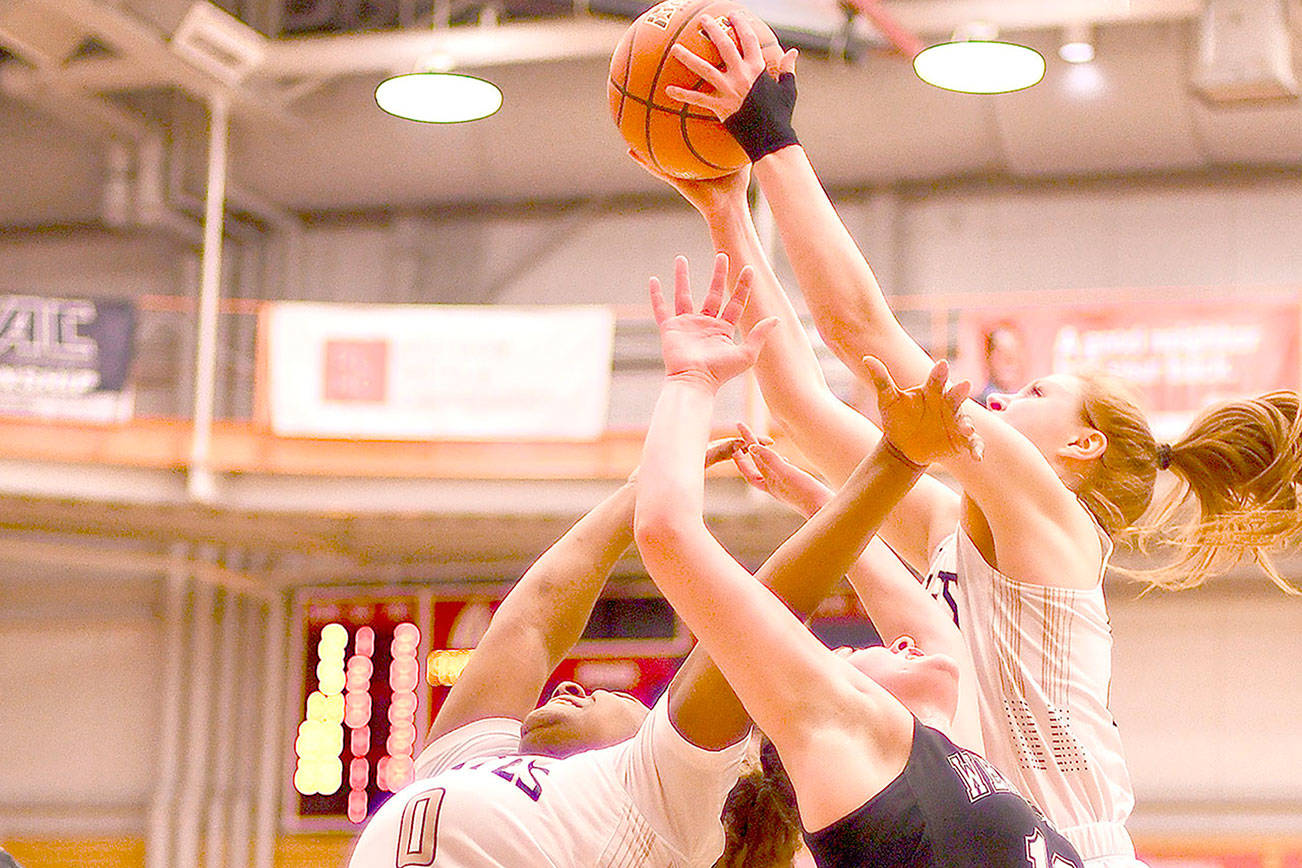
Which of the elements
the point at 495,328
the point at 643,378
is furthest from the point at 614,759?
the point at 643,378

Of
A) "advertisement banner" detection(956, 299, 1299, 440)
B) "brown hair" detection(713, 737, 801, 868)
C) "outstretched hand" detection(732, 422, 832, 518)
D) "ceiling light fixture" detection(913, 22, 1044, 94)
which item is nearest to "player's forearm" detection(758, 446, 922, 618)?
"brown hair" detection(713, 737, 801, 868)

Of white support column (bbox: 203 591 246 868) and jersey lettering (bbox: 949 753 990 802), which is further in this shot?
white support column (bbox: 203 591 246 868)

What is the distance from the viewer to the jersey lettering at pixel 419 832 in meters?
2.08

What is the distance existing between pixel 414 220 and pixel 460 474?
4230 millimetres

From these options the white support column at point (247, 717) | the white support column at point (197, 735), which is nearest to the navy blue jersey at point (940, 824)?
the white support column at point (247, 717)

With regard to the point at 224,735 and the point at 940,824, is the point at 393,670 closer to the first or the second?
the point at 224,735

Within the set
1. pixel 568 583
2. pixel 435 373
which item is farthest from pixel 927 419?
pixel 435 373

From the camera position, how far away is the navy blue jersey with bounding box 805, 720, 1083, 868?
185 centimetres

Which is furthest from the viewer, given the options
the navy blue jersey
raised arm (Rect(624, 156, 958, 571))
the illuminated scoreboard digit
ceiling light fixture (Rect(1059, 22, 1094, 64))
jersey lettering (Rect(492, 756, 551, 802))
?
the illuminated scoreboard digit

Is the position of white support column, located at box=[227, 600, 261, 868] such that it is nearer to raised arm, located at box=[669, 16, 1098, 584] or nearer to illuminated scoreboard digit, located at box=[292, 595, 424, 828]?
illuminated scoreboard digit, located at box=[292, 595, 424, 828]

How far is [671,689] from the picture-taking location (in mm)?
2119

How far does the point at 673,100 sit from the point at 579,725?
112 cm

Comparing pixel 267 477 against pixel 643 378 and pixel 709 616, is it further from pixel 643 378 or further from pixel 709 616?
pixel 709 616

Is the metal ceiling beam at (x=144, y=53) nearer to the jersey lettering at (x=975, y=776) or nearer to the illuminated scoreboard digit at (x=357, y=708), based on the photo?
the illuminated scoreboard digit at (x=357, y=708)
